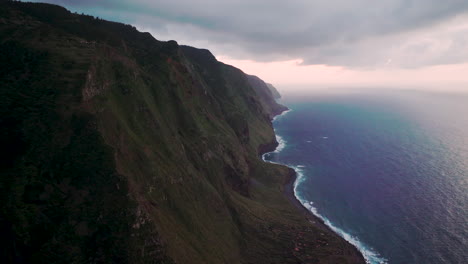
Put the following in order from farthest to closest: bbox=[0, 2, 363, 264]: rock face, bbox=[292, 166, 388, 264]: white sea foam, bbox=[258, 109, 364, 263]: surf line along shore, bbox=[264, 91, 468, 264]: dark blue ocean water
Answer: bbox=[258, 109, 364, 263]: surf line along shore → bbox=[264, 91, 468, 264]: dark blue ocean water → bbox=[292, 166, 388, 264]: white sea foam → bbox=[0, 2, 363, 264]: rock face

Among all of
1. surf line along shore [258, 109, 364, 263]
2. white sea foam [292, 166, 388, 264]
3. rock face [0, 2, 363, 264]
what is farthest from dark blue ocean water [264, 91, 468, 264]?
rock face [0, 2, 363, 264]

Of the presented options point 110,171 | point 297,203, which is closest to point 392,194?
point 297,203

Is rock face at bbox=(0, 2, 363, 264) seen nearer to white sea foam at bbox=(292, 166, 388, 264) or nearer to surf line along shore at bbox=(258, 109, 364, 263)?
surf line along shore at bbox=(258, 109, 364, 263)

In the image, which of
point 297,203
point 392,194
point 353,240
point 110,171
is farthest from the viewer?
point 392,194

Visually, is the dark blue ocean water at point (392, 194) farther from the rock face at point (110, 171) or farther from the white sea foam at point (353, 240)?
the rock face at point (110, 171)

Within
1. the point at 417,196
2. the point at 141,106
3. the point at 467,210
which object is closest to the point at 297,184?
the point at 417,196

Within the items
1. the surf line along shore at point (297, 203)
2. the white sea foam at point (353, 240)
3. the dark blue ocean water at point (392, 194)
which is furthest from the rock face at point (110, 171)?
the dark blue ocean water at point (392, 194)

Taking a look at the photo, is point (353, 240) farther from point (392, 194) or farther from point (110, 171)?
point (110, 171)

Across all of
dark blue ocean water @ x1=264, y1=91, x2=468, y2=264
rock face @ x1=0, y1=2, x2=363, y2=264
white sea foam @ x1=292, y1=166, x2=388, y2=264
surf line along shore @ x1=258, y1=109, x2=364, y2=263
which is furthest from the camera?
surf line along shore @ x1=258, y1=109, x2=364, y2=263
